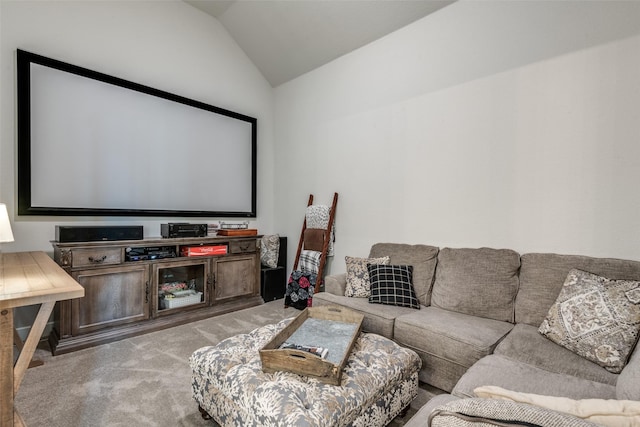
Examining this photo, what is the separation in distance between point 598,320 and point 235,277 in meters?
3.10

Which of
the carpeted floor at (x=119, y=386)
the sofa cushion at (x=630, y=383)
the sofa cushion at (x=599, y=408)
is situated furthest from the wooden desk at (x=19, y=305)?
the sofa cushion at (x=630, y=383)

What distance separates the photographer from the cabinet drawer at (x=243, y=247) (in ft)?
11.5

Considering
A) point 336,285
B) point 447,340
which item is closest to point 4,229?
point 336,285

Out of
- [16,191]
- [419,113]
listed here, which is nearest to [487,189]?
[419,113]

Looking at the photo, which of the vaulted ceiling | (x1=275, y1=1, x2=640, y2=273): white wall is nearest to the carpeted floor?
(x1=275, y1=1, x2=640, y2=273): white wall

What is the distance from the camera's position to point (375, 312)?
229 cm

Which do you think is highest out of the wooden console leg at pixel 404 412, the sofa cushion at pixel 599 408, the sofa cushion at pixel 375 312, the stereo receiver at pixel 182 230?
the stereo receiver at pixel 182 230

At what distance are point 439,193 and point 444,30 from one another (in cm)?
146

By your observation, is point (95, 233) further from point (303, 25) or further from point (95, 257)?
point (303, 25)

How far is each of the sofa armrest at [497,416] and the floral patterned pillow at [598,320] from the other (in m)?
1.34

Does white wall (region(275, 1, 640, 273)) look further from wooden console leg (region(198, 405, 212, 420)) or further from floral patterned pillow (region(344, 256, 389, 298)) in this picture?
wooden console leg (region(198, 405, 212, 420))

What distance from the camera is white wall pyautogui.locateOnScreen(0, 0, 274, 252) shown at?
8.30 feet

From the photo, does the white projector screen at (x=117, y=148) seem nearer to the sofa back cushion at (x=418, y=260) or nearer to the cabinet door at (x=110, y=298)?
the cabinet door at (x=110, y=298)

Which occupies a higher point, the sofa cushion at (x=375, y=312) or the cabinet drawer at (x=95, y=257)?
the cabinet drawer at (x=95, y=257)
